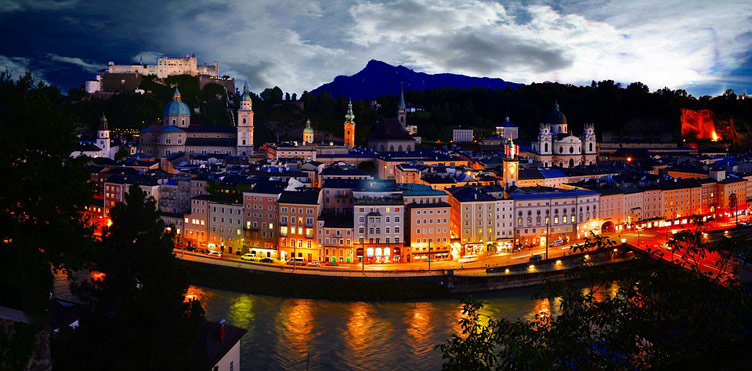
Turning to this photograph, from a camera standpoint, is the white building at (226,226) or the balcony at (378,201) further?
the white building at (226,226)

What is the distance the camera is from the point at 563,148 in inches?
1431

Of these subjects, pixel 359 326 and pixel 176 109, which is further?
pixel 176 109

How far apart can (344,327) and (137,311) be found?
6999mm

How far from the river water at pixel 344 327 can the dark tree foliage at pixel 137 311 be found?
161 inches

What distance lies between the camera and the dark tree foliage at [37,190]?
3779 millimetres

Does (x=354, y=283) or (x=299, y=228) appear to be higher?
(x=299, y=228)

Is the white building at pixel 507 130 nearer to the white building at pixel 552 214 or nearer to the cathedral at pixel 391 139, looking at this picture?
the cathedral at pixel 391 139

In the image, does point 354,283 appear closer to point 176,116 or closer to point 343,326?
point 343,326

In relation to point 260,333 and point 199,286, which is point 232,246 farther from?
point 260,333

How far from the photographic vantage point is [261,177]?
22.3 m

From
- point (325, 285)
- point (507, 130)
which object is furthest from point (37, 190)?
point (507, 130)

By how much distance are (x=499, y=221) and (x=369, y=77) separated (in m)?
89.7

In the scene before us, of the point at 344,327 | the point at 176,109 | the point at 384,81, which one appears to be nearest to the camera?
the point at 344,327

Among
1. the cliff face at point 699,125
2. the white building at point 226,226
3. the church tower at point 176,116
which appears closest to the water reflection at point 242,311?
the white building at point 226,226
